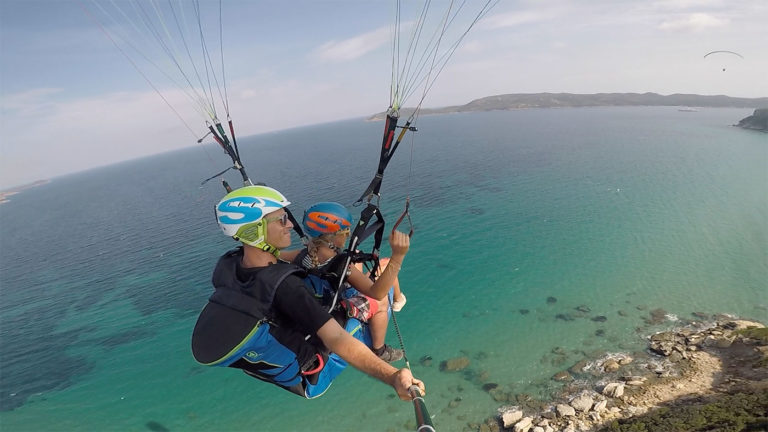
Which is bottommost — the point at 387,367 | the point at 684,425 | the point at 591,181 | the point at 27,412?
the point at 27,412

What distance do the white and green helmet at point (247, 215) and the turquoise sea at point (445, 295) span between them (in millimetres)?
7751

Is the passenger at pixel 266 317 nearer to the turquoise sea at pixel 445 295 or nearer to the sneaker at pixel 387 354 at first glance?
the sneaker at pixel 387 354

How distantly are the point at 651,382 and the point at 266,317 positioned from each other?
19007 mm

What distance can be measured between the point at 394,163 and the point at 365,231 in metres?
73.0

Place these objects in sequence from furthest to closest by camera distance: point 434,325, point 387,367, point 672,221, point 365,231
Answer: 1. point 672,221
2. point 434,325
3. point 365,231
4. point 387,367

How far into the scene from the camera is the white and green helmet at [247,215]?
3.39 m

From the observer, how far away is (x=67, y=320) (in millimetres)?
29484

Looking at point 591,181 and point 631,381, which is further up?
point 591,181

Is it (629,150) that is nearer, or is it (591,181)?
(591,181)

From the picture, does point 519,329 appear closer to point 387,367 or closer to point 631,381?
point 631,381

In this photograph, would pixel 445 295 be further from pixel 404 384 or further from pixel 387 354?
pixel 404 384

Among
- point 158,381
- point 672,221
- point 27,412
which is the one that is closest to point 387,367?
point 158,381

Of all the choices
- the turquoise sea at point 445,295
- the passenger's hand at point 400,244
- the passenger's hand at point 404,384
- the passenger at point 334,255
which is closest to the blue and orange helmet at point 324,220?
the passenger at point 334,255

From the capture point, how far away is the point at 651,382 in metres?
15.3
